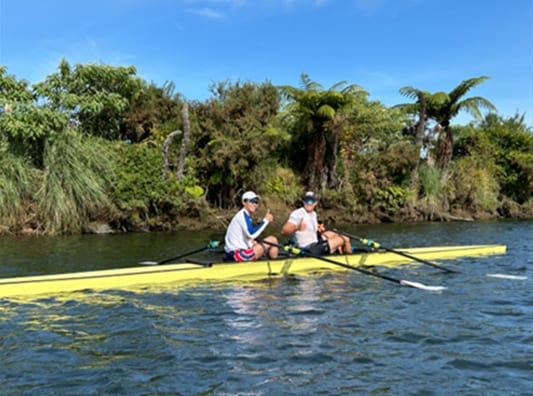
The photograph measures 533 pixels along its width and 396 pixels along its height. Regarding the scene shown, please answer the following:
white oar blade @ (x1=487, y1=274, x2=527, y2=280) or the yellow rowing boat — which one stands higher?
the yellow rowing boat

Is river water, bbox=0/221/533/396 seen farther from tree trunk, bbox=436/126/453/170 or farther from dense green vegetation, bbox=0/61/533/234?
tree trunk, bbox=436/126/453/170

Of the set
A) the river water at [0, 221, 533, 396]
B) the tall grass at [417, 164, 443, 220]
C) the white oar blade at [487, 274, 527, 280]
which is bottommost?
the river water at [0, 221, 533, 396]

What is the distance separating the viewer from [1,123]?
62.1ft

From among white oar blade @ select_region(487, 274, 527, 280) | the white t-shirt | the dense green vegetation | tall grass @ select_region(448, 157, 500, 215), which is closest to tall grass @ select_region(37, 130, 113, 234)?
the dense green vegetation

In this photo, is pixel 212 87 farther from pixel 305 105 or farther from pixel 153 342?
pixel 153 342

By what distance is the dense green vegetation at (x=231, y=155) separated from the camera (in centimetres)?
1930

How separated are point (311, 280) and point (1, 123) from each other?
14801 millimetres

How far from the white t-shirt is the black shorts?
0.25ft

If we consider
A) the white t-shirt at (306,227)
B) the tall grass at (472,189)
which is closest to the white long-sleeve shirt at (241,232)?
the white t-shirt at (306,227)

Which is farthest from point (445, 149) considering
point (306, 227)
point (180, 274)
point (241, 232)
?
point (180, 274)

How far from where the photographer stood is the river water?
4730mm

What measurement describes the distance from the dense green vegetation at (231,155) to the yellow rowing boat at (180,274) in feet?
36.7

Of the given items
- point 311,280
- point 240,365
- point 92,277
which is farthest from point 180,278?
point 240,365

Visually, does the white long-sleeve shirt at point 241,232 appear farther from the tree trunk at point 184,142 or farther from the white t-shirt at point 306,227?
the tree trunk at point 184,142
